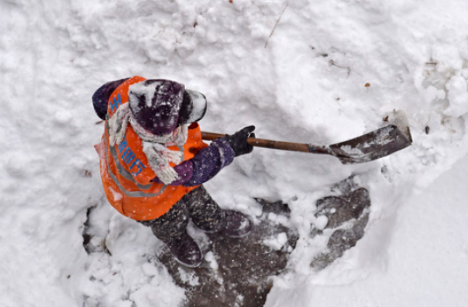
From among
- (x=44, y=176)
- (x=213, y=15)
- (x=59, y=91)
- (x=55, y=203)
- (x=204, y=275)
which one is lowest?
(x=204, y=275)

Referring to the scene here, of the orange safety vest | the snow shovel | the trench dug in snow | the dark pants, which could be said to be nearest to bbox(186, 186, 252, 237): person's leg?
the dark pants

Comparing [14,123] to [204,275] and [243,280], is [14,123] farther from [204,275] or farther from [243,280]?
[243,280]

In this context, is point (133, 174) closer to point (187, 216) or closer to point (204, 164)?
point (204, 164)

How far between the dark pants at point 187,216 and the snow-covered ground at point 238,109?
265 millimetres

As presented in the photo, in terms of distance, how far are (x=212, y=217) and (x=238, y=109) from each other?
0.78 meters

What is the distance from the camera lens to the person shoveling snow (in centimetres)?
139

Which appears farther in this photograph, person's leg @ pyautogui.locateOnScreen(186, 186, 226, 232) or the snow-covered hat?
person's leg @ pyautogui.locateOnScreen(186, 186, 226, 232)

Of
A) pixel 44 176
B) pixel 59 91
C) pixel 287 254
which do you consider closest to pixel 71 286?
pixel 44 176

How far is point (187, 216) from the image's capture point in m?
2.30

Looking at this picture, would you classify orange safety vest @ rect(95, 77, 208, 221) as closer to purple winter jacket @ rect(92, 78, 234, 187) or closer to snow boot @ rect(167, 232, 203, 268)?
purple winter jacket @ rect(92, 78, 234, 187)

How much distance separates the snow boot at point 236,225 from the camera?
2.55 metres

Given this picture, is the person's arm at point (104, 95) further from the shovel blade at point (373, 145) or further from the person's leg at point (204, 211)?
the shovel blade at point (373, 145)

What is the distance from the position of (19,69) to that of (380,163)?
261 centimetres

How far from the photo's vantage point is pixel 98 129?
2607mm
